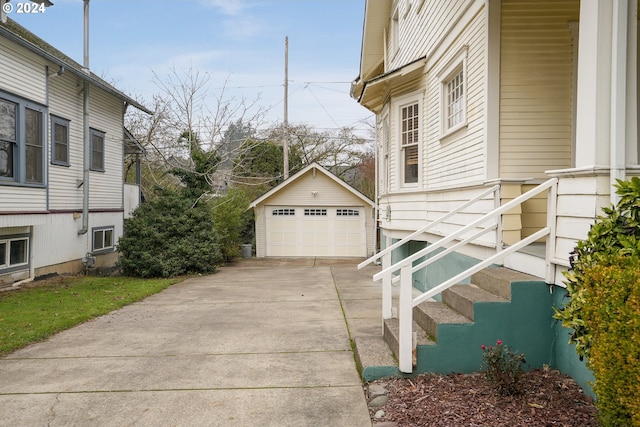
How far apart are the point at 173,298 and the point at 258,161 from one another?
69.1 ft

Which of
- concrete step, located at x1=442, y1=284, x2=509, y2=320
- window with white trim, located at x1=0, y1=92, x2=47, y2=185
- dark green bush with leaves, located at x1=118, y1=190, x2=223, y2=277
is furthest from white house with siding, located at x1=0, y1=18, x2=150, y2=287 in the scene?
concrete step, located at x1=442, y1=284, x2=509, y2=320

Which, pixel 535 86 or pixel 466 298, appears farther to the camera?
pixel 535 86

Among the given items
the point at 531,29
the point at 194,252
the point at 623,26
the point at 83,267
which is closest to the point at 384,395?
the point at 623,26

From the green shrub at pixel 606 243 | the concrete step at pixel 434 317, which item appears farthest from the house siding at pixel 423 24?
the green shrub at pixel 606 243

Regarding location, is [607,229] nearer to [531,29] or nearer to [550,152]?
[550,152]

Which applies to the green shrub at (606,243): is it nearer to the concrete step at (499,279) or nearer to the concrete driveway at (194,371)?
the concrete step at (499,279)

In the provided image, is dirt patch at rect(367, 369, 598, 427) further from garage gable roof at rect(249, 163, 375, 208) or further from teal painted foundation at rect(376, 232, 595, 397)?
garage gable roof at rect(249, 163, 375, 208)

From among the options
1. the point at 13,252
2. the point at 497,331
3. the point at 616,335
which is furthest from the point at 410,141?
the point at 13,252

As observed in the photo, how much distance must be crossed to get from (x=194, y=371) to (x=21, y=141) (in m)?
8.69

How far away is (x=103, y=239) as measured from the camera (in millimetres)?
16391

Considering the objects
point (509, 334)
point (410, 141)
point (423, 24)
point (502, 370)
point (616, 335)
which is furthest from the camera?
point (410, 141)

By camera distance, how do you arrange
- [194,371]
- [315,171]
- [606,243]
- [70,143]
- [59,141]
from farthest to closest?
1. [315,171]
2. [70,143]
3. [59,141]
4. [194,371]
5. [606,243]

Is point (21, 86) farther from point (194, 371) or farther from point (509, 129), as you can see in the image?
point (509, 129)

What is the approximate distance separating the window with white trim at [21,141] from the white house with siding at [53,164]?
0.02 meters
